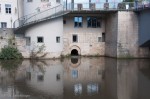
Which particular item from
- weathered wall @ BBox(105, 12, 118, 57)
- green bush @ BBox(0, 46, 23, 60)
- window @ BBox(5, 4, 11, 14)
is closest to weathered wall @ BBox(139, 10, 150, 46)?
weathered wall @ BBox(105, 12, 118, 57)

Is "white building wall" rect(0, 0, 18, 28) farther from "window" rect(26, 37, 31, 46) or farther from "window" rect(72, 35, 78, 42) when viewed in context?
"window" rect(72, 35, 78, 42)

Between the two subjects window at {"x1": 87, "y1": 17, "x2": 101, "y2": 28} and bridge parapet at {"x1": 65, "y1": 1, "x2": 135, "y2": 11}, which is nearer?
bridge parapet at {"x1": 65, "y1": 1, "x2": 135, "y2": 11}

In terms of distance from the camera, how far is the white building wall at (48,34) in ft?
132

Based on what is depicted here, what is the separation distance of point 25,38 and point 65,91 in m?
22.8

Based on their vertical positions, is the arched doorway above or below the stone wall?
below

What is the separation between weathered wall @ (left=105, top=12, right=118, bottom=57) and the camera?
135 feet

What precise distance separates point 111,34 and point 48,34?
26.8ft

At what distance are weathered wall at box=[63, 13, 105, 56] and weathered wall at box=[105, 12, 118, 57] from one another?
1.32 meters

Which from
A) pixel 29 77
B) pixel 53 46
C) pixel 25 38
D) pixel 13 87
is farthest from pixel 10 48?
pixel 13 87

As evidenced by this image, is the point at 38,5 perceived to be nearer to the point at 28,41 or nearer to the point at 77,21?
the point at 28,41

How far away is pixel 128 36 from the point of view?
40.4 meters

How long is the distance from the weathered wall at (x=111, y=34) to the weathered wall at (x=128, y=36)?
0.73m

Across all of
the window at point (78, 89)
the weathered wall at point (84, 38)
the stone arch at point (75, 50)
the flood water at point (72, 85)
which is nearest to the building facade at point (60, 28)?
the weathered wall at point (84, 38)

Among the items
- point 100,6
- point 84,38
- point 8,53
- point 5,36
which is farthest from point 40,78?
point 84,38
